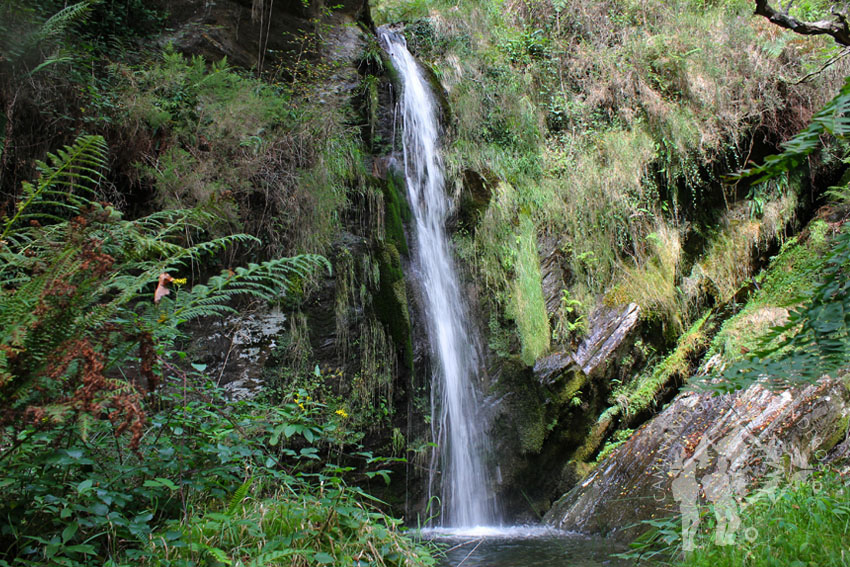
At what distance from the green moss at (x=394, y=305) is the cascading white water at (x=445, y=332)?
1.42 feet

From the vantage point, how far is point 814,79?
26.3ft

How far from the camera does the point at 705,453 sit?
4672mm

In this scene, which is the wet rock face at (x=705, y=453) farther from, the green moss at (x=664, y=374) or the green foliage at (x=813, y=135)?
the green foliage at (x=813, y=135)

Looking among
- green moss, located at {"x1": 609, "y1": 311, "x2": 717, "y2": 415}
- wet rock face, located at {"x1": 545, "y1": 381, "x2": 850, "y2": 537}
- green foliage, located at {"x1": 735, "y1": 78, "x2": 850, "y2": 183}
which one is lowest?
wet rock face, located at {"x1": 545, "y1": 381, "x2": 850, "y2": 537}

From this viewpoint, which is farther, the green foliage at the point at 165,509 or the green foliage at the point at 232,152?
the green foliage at the point at 232,152

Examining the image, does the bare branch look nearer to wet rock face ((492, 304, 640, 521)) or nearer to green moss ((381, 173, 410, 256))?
wet rock face ((492, 304, 640, 521))

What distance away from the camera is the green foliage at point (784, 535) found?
6.93 ft

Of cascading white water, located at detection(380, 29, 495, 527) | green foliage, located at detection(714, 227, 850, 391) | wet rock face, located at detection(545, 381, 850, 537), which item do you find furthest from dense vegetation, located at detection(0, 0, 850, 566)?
wet rock face, located at detection(545, 381, 850, 537)

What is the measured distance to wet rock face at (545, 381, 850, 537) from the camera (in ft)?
13.4

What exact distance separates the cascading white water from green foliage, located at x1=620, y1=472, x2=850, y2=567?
3.16 metres

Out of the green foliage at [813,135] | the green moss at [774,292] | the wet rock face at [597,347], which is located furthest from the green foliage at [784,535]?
the wet rock face at [597,347]

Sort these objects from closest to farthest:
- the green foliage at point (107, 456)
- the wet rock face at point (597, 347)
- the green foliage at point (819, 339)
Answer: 1. the green foliage at point (819, 339)
2. the green foliage at point (107, 456)
3. the wet rock face at point (597, 347)

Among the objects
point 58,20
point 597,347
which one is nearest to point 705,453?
point 597,347

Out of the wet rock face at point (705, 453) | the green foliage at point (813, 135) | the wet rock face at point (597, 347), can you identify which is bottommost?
the wet rock face at point (705, 453)
